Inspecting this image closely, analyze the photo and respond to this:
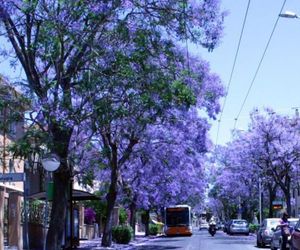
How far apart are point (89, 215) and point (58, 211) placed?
34864 millimetres

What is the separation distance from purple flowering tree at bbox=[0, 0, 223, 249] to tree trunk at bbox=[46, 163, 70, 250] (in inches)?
29.5

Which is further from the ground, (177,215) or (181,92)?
(181,92)

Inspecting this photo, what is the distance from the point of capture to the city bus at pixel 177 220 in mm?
57969

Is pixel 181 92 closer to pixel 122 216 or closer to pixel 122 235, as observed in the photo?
pixel 122 235

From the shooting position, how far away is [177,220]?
58250mm

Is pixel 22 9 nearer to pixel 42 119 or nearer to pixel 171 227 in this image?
pixel 42 119

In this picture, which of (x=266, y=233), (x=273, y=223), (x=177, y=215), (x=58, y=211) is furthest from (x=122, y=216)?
(x=58, y=211)

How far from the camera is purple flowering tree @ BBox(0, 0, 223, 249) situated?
685 inches

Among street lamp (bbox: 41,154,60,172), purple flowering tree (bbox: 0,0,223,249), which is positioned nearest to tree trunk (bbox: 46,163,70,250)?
purple flowering tree (bbox: 0,0,223,249)

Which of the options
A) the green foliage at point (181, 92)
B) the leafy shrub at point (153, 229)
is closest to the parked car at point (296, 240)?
the green foliage at point (181, 92)

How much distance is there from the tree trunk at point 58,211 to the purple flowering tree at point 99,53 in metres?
0.75

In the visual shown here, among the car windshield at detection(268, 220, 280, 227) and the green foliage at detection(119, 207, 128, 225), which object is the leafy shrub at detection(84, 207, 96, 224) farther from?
the car windshield at detection(268, 220, 280, 227)

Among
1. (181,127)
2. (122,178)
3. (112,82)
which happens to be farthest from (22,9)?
(122,178)

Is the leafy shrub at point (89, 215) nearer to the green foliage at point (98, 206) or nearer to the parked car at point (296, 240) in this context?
the green foliage at point (98, 206)
